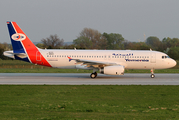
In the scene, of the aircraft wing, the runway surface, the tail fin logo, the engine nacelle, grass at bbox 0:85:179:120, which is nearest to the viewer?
grass at bbox 0:85:179:120

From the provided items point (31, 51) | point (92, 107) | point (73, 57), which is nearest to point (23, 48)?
point (31, 51)

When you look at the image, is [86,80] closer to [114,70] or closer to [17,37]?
[114,70]

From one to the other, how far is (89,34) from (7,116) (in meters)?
89.7

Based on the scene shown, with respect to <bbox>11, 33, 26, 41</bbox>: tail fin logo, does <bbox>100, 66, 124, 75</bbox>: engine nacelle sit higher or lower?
lower

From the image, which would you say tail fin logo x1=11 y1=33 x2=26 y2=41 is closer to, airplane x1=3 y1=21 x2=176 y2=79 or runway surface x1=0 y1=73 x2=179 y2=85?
airplane x1=3 y1=21 x2=176 y2=79

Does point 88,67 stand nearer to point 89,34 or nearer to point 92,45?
point 92,45

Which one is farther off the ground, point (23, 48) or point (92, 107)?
point (23, 48)

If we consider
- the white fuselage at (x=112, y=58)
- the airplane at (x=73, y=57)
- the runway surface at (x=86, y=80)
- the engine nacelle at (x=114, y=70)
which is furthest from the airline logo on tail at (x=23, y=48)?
the engine nacelle at (x=114, y=70)

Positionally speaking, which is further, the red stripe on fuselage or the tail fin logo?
the tail fin logo

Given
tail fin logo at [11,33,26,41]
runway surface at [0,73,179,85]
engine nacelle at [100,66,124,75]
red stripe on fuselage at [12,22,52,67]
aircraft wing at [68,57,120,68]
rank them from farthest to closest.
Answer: tail fin logo at [11,33,26,41], red stripe on fuselage at [12,22,52,67], aircraft wing at [68,57,120,68], engine nacelle at [100,66,124,75], runway surface at [0,73,179,85]

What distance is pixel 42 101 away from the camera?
12.2m

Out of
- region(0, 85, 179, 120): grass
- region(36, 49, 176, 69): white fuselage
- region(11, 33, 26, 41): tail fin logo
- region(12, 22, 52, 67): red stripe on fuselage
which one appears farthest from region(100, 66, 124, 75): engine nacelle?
region(11, 33, 26, 41): tail fin logo

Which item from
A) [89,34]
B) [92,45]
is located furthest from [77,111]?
[89,34]

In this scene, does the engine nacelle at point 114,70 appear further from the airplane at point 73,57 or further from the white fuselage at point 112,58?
the white fuselage at point 112,58
